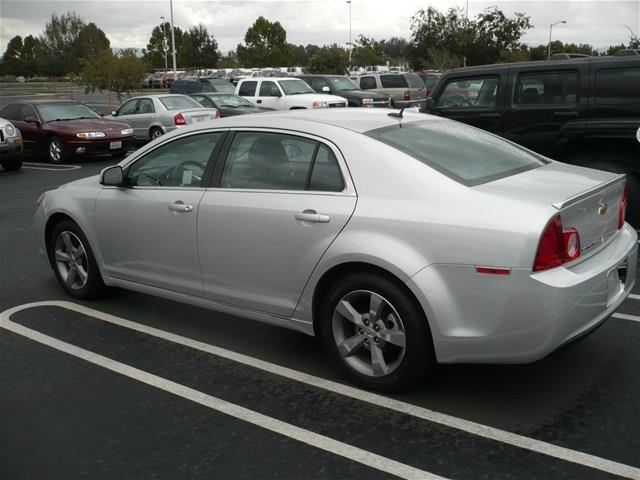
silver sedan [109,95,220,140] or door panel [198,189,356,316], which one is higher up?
silver sedan [109,95,220,140]

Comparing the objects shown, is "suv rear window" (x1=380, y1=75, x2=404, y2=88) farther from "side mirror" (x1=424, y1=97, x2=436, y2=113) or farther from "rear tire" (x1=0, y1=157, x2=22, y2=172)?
"side mirror" (x1=424, y1=97, x2=436, y2=113)

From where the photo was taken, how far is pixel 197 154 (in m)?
4.82

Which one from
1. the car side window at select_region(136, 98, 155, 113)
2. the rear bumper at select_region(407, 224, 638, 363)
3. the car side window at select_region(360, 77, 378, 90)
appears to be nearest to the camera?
the rear bumper at select_region(407, 224, 638, 363)

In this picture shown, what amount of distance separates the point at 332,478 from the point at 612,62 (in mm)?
5994

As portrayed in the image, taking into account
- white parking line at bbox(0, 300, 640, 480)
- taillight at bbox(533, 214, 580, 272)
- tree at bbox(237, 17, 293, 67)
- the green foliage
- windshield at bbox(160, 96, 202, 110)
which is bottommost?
white parking line at bbox(0, 300, 640, 480)

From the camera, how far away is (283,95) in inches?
845

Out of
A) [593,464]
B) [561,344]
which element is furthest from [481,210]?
[593,464]

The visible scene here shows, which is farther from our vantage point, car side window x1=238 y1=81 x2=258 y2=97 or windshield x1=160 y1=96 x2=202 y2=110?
car side window x1=238 y1=81 x2=258 y2=97

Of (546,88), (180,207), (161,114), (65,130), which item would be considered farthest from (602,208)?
(161,114)

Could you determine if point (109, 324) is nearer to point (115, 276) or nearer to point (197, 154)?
point (115, 276)

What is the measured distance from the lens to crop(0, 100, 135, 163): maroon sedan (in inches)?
627

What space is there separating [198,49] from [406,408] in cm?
6685

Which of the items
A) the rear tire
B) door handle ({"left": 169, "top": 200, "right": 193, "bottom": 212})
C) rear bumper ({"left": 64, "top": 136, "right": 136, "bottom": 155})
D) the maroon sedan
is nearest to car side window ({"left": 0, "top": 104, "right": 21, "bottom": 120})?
the maroon sedan

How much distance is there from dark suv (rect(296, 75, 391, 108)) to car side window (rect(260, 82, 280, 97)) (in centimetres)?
194
